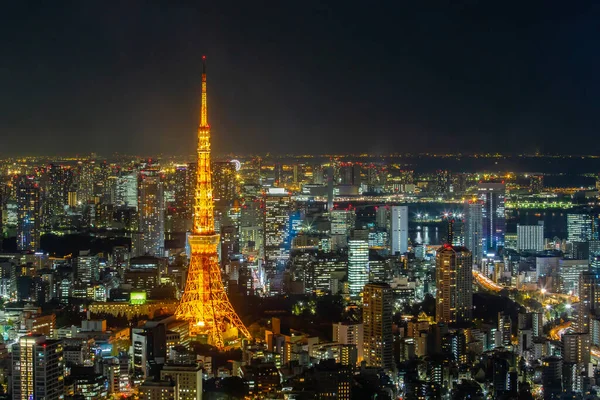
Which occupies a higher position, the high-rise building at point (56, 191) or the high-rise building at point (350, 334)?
the high-rise building at point (56, 191)

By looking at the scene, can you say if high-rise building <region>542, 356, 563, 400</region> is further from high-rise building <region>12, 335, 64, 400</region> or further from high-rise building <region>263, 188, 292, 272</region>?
high-rise building <region>263, 188, 292, 272</region>

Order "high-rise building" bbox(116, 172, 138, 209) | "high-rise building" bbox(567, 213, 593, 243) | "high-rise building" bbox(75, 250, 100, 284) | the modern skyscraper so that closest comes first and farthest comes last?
1. the modern skyscraper
2. "high-rise building" bbox(75, 250, 100, 284)
3. "high-rise building" bbox(567, 213, 593, 243)
4. "high-rise building" bbox(116, 172, 138, 209)

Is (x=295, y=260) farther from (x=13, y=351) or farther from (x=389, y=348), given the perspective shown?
(x=13, y=351)

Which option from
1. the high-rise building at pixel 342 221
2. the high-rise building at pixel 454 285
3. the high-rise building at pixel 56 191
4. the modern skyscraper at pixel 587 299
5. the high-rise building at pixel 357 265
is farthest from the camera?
the high-rise building at pixel 342 221

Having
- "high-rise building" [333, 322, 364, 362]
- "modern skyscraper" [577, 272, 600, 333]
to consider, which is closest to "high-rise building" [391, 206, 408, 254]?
"modern skyscraper" [577, 272, 600, 333]

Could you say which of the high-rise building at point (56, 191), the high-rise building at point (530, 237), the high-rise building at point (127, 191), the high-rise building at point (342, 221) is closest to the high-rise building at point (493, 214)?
the high-rise building at point (530, 237)

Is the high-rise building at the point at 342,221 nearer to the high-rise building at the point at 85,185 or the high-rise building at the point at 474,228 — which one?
the high-rise building at the point at 474,228

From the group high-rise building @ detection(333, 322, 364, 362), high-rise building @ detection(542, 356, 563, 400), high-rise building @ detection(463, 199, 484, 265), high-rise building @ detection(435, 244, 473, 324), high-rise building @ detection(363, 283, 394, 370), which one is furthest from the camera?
high-rise building @ detection(463, 199, 484, 265)

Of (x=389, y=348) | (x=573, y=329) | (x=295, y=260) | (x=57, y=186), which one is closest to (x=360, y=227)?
(x=295, y=260)
